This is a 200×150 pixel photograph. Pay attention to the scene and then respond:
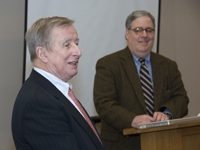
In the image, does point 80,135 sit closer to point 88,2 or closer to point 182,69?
point 88,2

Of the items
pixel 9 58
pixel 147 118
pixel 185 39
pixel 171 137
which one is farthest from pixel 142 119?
pixel 185 39

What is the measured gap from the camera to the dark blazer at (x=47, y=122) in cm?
184

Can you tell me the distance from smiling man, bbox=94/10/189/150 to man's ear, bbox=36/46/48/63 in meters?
1.07

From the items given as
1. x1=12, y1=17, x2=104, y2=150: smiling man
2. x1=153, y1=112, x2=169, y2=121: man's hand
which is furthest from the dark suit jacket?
x1=12, y1=17, x2=104, y2=150: smiling man

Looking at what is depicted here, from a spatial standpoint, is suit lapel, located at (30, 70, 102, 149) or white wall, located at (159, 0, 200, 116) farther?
white wall, located at (159, 0, 200, 116)

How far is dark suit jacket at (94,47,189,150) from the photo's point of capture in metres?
3.08

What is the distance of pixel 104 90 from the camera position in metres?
3.11

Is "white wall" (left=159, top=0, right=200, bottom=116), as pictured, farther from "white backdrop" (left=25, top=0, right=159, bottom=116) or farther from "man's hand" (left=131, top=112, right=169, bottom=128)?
"man's hand" (left=131, top=112, right=169, bottom=128)

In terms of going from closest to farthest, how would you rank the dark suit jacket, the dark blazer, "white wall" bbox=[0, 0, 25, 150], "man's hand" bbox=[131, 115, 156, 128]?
1. the dark blazer
2. "man's hand" bbox=[131, 115, 156, 128]
3. the dark suit jacket
4. "white wall" bbox=[0, 0, 25, 150]

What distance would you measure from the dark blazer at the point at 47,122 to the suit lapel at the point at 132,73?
113 centimetres

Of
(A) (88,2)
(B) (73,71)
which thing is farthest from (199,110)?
(B) (73,71)

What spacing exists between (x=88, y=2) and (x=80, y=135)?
2675 mm

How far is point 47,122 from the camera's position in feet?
6.07

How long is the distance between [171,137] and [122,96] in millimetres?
609
